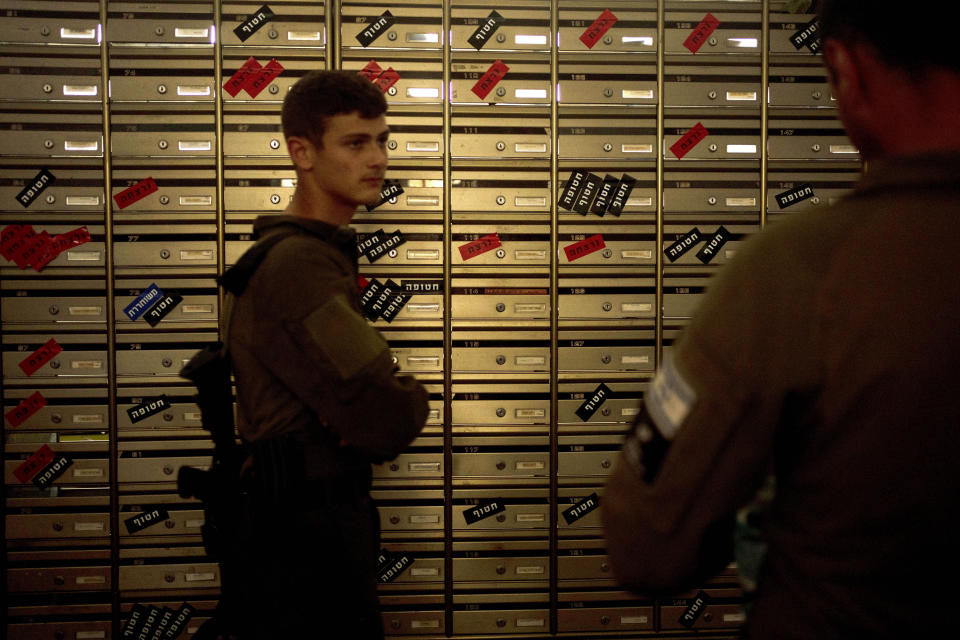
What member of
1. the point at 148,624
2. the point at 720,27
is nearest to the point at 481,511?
the point at 148,624

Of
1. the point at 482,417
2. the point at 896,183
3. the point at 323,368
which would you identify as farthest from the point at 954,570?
the point at 482,417

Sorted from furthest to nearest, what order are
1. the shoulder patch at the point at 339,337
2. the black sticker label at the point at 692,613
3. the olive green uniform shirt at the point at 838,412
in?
1. the black sticker label at the point at 692,613
2. the shoulder patch at the point at 339,337
3. the olive green uniform shirt at the point at 838,412

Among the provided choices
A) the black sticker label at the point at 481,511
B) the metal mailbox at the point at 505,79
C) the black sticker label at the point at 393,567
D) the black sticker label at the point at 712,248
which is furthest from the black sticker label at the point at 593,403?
the metal mailbox at the point at 505,79

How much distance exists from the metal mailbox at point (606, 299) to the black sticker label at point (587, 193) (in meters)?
0.25

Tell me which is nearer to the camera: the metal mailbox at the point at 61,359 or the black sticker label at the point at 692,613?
the metal mailbox at the point at 61,359

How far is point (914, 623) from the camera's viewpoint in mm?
536

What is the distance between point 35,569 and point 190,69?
182 centimetres

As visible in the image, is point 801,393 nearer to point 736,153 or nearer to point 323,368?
point 323,368

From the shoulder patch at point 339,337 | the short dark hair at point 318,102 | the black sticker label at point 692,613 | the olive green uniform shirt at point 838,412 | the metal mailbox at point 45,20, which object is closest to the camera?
the olive green uniform shirt at point 838,412

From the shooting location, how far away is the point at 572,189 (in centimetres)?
236

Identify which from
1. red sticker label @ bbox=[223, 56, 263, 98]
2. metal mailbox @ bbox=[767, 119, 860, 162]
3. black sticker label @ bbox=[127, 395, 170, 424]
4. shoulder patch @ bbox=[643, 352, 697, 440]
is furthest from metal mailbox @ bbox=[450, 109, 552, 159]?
shoulder patch @ bbox=[643, 352, 697, 440]

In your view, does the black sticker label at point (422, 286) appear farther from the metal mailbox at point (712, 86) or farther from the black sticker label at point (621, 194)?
the metal mailbox at point (712, 86)

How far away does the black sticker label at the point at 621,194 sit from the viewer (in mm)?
2371

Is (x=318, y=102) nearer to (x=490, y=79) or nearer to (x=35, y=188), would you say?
(x=490, y=79)
